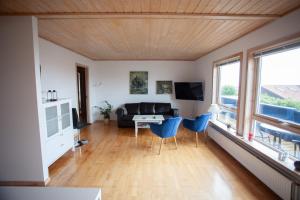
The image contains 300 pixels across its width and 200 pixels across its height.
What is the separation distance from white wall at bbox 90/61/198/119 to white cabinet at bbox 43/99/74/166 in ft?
9.62

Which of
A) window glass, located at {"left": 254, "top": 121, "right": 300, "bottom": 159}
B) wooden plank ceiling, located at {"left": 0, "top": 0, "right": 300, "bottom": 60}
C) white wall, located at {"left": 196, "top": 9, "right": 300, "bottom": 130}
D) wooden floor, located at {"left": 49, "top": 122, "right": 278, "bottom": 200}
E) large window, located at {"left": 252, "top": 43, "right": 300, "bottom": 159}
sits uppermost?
wooden plank ceiling, located at {"left": 0, "top": 0, "right": 300, "bottom": 60}

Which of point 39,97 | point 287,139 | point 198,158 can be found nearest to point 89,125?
point 39,97

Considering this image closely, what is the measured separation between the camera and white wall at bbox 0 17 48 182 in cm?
218

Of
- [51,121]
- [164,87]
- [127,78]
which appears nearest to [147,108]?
[164,87]

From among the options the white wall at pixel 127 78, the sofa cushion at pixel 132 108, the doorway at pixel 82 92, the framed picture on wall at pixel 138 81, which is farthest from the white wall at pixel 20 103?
the framed picture on wall at pixel 138 81

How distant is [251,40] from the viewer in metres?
2.81

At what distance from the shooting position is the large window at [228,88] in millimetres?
3539

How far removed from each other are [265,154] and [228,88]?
6.48 ft

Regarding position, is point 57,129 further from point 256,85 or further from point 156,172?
point 256,85

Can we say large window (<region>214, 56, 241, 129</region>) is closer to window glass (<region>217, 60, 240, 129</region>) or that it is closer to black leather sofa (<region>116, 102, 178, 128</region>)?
window glass (<region>217, 60, 240, 129</region>)

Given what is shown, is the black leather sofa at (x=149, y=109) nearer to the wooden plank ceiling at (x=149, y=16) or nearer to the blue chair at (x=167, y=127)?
the blue chair at (x=167, y=127)

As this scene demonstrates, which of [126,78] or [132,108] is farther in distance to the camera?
[126,78]

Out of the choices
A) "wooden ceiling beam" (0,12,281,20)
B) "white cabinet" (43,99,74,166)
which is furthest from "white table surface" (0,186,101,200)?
"wooden ceiling beam" (0,12,281,20)

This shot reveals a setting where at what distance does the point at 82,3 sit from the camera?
1837mm
